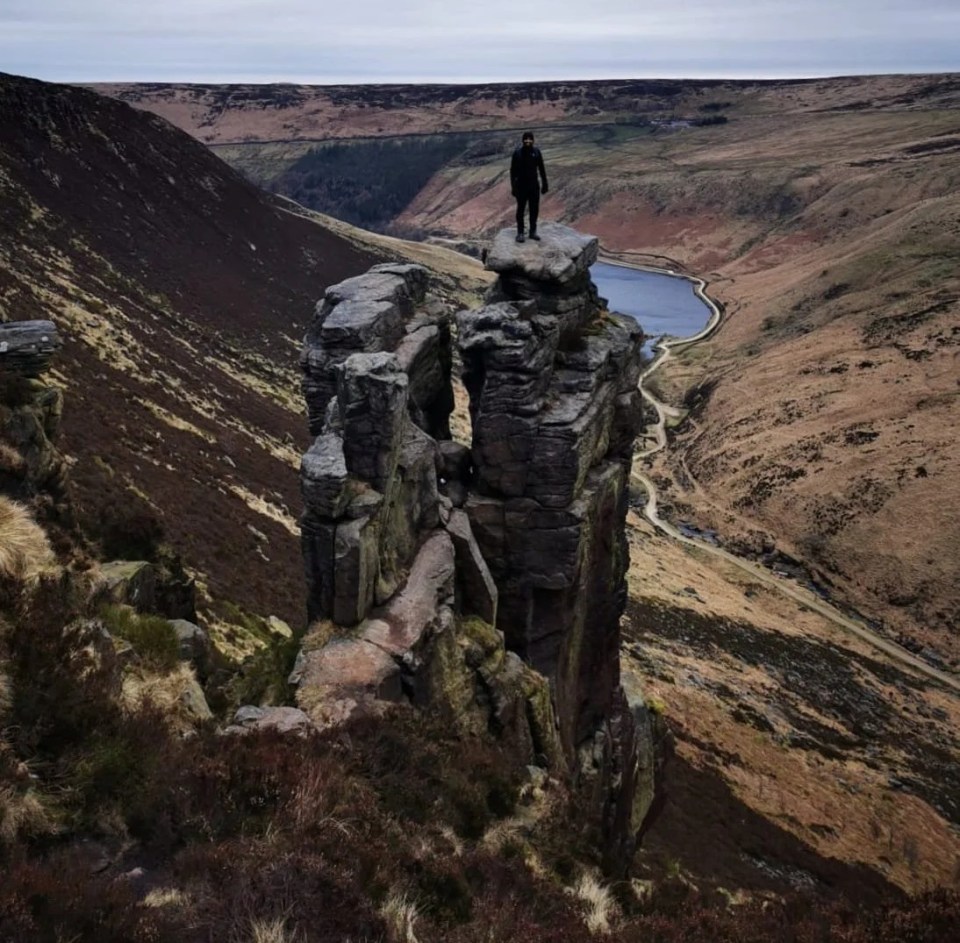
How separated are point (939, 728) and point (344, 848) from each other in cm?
4330

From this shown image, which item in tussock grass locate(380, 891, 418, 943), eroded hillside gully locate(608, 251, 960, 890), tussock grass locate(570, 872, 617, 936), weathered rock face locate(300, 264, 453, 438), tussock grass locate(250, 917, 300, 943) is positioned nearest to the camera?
tussock grass locate(250, 917, 300, 943)

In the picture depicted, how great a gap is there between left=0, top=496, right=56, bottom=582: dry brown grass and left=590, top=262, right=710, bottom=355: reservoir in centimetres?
10662

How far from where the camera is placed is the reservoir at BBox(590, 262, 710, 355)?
427ft

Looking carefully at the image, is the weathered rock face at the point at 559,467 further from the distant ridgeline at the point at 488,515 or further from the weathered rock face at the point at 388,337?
the weathered rock face at the point at 388,337

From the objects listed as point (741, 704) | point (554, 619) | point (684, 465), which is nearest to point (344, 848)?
point (554, 619)

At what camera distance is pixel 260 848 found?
9.16m

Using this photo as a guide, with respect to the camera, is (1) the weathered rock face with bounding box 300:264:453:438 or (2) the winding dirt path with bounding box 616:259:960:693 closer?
(1) the weathered rock face with bounding box 300:264:453:438

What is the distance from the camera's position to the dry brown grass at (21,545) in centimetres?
1373

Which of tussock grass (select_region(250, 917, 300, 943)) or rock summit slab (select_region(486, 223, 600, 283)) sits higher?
rock summit slab (select_region(486, 223, 600, 283))

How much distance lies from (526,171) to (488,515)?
28.8 ft

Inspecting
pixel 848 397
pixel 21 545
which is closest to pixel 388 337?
pixel 21 545

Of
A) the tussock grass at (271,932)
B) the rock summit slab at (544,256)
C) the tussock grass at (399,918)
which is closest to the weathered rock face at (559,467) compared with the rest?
the rock summit slab at (544,256)

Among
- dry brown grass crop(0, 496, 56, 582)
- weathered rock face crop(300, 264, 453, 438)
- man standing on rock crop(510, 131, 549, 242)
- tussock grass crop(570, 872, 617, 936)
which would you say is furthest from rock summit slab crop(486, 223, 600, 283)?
tussock grass crop(570, 872, 617, 936)

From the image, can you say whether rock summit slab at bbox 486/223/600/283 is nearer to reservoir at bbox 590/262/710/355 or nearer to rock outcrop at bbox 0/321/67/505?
rock outcrop at bbox 0/321/67/505
